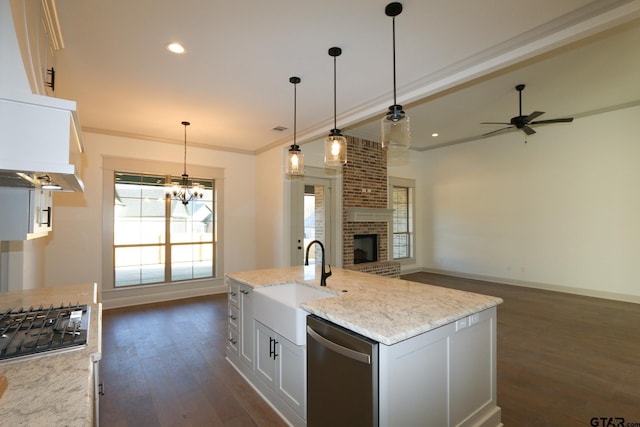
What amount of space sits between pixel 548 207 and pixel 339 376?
238 inches

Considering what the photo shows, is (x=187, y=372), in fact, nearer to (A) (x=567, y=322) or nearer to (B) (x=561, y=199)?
(A) (x=567, y=322)

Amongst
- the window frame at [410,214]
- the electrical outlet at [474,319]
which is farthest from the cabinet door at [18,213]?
the window frame at [410,214]

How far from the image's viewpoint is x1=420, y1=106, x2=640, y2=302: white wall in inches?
192

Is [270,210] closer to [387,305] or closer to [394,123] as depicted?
[394,123]

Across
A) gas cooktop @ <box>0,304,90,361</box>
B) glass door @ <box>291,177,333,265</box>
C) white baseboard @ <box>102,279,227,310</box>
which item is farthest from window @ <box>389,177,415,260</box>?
gas cooktop @ <box>0,304,90,361</box>

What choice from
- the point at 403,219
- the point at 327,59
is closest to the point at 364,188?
the point at 403,219

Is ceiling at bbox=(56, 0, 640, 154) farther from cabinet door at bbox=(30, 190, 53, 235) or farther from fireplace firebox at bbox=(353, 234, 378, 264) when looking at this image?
fireplace firebox at bbox=(353, 234, 378, 264)

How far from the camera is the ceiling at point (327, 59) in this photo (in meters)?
A: 2.19

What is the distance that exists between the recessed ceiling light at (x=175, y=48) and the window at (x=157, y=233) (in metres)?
3.11

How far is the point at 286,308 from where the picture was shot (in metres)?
2.04

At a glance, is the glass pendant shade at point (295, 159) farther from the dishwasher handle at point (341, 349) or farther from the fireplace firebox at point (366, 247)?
the fireplace firebox at point (366, 247)

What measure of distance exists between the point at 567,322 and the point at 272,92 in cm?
500

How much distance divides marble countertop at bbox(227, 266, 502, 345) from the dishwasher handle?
114 mm

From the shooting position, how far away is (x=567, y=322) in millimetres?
4000
